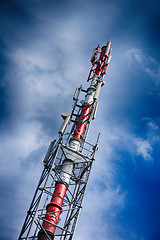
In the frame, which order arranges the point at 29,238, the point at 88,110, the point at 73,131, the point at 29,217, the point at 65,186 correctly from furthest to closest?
the point at 88,110, the point at 73,131, the point at 65,186, the point at 29,217, the point at 29,238

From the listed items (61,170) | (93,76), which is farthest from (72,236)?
(93,76)

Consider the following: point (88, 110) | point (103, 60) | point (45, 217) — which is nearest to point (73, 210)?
point (45, 217)

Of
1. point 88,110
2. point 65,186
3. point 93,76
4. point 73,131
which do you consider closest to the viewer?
point 65,186

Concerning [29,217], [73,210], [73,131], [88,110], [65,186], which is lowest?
[29,217]

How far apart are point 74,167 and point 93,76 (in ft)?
39.3

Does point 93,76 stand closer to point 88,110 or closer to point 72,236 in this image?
point 88,110

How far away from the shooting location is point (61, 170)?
800 inches

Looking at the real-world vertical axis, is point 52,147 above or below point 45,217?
above

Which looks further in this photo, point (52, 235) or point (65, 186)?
point (65, 186)

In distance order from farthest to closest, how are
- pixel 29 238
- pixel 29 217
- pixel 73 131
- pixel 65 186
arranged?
pixel 73 131, pixel 65 186, pixel 29 217, pixel 29 238

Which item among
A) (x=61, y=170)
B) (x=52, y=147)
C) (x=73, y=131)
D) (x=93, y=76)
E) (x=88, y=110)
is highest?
(x=93, y=76)

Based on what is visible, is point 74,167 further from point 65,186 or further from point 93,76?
point 93,76

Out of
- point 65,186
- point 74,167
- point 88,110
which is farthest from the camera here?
point 88,110

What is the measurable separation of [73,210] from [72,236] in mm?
2593
